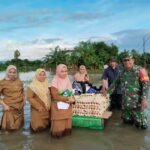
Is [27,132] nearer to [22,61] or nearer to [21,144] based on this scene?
[21,144]

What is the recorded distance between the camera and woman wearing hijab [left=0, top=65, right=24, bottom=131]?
17.7 feet

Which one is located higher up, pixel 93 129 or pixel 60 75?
pixel 60 75

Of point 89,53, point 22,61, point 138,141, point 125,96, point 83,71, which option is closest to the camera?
point 138,141

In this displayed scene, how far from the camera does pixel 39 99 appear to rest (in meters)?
5.26

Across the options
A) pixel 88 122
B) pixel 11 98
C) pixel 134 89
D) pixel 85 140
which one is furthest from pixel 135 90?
pixel 11 98

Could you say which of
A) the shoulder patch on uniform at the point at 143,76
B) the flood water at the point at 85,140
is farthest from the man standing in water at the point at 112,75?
the shoulder patch on uniform at the point at 143,76

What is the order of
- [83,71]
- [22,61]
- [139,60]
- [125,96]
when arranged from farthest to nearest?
[22,61] → [139,60] → [83,71] → [125,96]

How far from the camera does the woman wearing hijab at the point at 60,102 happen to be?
16.0ft

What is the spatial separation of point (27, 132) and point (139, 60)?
94.3 feet

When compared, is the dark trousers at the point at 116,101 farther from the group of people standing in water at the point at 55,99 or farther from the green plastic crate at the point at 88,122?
the green plastic crate at the point at 88,122

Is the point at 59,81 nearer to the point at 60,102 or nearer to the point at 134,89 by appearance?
the point at 60,102

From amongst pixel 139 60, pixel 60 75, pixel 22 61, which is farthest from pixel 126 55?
pixel 22 61

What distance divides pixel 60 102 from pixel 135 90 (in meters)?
1.34

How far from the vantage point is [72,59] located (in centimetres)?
3662
